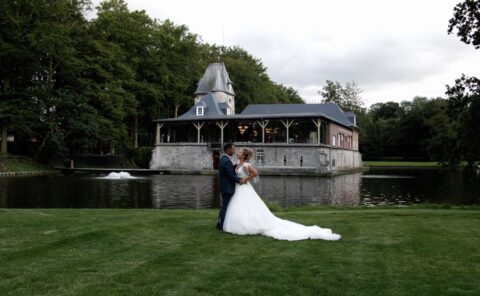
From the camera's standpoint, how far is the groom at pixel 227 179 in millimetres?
7965

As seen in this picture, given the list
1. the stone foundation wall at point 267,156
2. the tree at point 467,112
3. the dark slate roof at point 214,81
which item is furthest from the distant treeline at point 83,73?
the tree at point 467,112

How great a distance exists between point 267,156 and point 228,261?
123 feet

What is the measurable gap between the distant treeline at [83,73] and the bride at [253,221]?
3468 cm

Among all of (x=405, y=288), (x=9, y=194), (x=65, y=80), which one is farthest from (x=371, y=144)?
(x=405, y=288)

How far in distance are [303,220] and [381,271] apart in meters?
4.57

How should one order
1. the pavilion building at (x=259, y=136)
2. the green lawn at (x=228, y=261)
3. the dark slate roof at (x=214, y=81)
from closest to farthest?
the green lawn at (x=228, y=261), the pavilion building at (x=259, y=136), the dark slate roof at (x=214, y=81)

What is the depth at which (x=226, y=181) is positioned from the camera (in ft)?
26.4

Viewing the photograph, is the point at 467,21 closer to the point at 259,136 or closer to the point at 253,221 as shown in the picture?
the point at 253,221

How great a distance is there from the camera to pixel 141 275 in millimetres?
4766

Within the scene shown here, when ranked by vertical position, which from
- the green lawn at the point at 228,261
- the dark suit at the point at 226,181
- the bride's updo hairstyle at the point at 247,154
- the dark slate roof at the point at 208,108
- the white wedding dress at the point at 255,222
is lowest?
the green lawn at the point at 228,261

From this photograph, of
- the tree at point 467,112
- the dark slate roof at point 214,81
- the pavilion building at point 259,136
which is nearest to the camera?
the tree at point 467,112

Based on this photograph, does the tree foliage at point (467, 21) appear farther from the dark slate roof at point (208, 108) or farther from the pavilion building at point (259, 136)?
the dark slate roof at point (208, 108)

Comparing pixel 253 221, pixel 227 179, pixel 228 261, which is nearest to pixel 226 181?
pixel 227 179

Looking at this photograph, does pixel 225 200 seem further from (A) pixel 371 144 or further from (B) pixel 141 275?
(A) pixel 371 144
